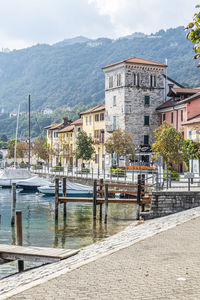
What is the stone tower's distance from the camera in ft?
230

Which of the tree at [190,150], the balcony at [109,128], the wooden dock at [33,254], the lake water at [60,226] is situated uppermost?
the balcony at [109,128]

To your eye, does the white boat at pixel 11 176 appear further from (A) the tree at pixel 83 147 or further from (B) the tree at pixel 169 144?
(B) the tree at pixel 169 144

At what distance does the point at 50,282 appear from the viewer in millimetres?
9789

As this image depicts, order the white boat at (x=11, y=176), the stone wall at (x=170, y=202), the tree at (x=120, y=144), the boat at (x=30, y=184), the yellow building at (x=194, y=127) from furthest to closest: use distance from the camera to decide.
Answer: the tree at (x=120, y=144) → the white boat at (x=11, y=176) → the boat at (x=30, y=184) → the yellow building at (x=194, y=127) → the stone wall at (x=170, y=202)

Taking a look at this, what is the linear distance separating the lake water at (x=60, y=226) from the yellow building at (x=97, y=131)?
36.6m

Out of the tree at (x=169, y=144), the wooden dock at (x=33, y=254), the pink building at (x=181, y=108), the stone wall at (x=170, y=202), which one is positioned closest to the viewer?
the wooden dock at (x=33, y=254)

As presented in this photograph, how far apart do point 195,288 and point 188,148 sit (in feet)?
112

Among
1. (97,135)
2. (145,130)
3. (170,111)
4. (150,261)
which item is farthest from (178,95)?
(150,261)

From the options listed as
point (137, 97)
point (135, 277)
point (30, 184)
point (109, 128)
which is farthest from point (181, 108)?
point (135, 277)

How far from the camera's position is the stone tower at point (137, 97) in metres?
70.1

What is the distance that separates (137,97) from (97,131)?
521 inches

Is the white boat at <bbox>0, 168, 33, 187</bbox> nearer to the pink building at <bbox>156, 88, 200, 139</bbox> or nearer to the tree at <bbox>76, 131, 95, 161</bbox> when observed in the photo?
the tree at <bbox>76, 131, 95, 161</bbox>

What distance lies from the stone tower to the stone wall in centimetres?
4338

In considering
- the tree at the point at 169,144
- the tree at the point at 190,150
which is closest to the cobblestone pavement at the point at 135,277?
the tree at the point at 190,150
